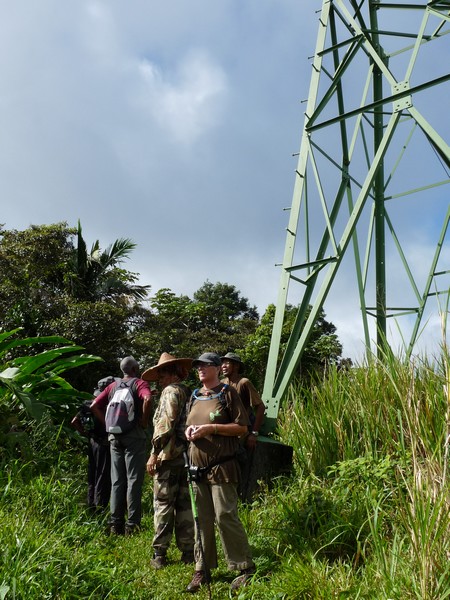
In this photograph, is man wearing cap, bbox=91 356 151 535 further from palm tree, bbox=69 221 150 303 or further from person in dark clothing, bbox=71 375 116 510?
palm tree, bbox=69 221 150 303

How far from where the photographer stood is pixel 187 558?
18.1 feet

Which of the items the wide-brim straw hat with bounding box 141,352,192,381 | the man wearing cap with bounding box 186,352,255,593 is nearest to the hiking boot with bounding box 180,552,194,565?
the man wearing cap with bounding box 186,352,255,593

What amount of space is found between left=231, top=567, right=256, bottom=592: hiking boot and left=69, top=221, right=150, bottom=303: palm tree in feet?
43.1

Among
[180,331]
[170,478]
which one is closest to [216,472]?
[170,478]

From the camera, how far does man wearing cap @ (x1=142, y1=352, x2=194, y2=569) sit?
5461 mm

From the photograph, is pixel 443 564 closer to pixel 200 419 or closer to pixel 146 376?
pixel 200 419

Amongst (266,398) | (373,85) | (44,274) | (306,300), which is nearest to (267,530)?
(266,398)

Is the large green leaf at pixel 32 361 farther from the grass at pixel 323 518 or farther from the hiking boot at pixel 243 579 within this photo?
the hiking boot at pixel 243 579

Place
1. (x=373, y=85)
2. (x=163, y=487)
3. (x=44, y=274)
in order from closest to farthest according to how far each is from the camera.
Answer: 1. (x=163, y=487)
2. (x=373, y=85)
3. (x=44, y=274)

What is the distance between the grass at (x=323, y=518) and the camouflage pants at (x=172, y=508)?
258mm

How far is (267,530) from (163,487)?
910 mm

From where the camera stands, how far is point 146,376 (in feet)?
21.0

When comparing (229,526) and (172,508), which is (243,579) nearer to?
(229,526)

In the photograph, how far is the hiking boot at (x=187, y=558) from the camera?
550 cm
